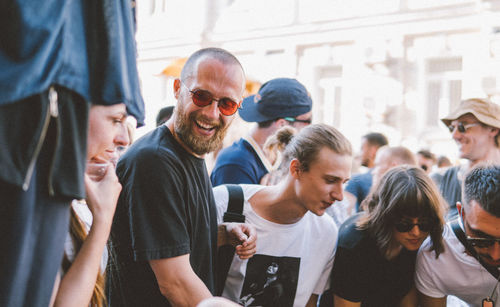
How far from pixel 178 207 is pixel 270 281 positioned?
876 mm

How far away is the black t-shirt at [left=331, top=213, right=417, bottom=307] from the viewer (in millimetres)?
2736

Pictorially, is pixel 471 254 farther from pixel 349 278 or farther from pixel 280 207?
pixel 280 207

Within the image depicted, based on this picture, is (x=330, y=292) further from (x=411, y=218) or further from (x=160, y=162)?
(x=160, y=162)

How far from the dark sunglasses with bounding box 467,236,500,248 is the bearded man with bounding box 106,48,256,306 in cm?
116

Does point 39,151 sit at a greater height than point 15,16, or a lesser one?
lesser

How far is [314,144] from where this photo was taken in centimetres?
286

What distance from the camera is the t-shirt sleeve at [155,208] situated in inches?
73.9

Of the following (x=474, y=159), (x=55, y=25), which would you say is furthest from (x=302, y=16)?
(x=55, y=25)

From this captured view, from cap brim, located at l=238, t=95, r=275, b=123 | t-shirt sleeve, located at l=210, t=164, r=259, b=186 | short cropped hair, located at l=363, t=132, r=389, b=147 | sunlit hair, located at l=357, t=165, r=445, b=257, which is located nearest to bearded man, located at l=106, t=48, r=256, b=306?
sunlit hair, located at l=357, t=165, r=445, b=257

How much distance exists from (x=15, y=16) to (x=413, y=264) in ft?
8.46

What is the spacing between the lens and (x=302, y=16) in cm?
1516

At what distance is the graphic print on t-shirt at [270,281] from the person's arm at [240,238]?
0.31 m

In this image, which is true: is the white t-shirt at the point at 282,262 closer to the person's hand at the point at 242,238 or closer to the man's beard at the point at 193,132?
the person's hand at the point at 242,238

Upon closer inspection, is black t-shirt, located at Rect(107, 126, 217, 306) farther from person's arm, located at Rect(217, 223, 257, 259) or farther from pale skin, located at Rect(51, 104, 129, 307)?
pale skin, located at Rect(51, 104, 129, 307)
